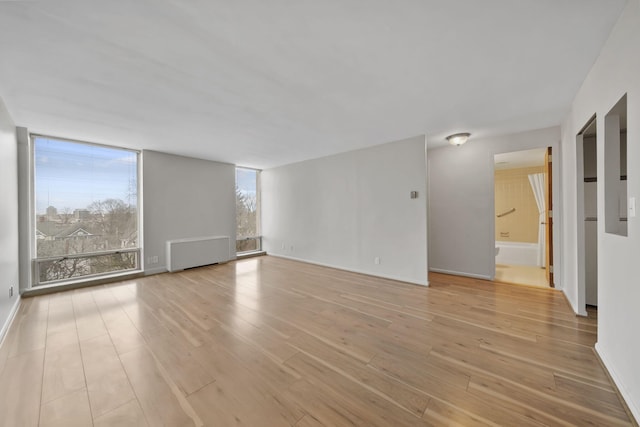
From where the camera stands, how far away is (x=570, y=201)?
9.38 feet

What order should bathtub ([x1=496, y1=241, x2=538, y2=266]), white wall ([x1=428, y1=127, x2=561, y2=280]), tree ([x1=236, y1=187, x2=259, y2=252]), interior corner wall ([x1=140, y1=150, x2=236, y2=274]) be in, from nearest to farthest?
white wall ([x1=428, y1=127, x2=561, y2=280]) < interior corner wall ([x1=140, y1=150, x2=236, y2=274]) < bathtub ([x1=496, y1=241, x2=538, y2=266]) < tree ([x1=236, y1=187, x2=259, y2=252])

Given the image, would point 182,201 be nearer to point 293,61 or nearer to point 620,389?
point 293,61

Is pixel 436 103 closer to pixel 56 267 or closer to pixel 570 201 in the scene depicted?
pixel 570 201

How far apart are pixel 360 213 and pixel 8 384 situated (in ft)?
14.6

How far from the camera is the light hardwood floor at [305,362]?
4.59 ft

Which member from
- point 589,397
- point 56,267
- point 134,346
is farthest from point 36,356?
point 589,397

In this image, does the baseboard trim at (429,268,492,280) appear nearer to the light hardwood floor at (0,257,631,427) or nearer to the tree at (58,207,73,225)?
the light hardwood floor at (0,257,631,427)

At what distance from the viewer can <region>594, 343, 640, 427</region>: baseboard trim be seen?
1321mm

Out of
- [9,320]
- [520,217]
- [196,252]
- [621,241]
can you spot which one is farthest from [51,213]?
[520,217]

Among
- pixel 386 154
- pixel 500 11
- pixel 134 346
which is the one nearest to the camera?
pixel 500 11

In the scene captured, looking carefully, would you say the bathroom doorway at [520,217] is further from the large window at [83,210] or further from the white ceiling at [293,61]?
the large window at [83,210]

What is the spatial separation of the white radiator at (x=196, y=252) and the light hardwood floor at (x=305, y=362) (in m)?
1.45

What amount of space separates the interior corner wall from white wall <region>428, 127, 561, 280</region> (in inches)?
190

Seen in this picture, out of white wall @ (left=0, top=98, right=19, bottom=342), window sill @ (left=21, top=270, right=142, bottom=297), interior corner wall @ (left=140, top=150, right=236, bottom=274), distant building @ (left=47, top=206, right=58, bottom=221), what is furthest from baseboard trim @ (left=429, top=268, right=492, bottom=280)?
distant building @ (left=47, top=206, right=58, bottom=221)
